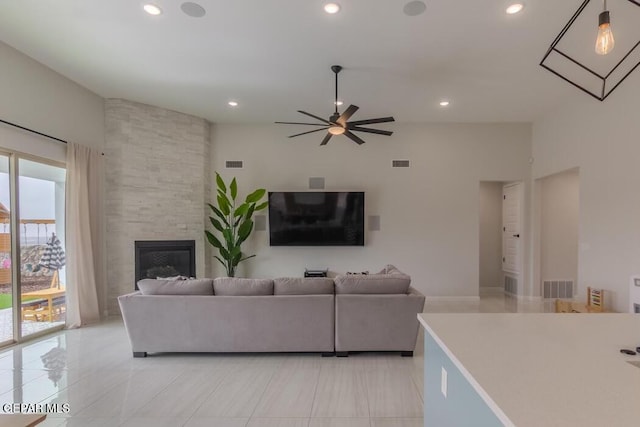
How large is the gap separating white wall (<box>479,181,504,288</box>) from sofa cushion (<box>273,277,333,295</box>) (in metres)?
4.79

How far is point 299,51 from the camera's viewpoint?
3.51 metres

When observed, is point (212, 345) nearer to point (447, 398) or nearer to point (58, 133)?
point (447, 398)

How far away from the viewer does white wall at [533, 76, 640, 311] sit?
3.83m

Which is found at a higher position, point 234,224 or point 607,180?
point 607,180

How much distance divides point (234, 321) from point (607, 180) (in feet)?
17.2

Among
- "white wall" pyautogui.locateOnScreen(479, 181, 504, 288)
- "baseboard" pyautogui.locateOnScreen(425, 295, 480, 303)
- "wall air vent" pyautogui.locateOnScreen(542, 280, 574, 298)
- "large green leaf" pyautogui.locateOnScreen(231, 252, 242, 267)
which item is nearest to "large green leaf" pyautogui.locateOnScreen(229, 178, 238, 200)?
"large green leaf" pyautogui.locateOnScreen(231, 252, 242, 267)

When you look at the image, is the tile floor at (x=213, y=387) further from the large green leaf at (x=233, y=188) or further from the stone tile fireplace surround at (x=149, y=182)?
the large green leaf at (x=233, y=188)

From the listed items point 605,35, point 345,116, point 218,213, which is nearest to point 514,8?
point 605,35

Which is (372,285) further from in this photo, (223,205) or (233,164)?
(233,164)

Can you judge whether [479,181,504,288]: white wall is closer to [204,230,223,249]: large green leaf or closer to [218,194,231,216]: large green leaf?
[218,194,231,216]: large green leaf

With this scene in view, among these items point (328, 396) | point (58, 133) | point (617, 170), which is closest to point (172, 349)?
point (328, 396)

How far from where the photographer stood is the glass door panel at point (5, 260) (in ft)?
11.9

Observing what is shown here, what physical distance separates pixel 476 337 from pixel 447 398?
332 mm

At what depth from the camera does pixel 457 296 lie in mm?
5898
